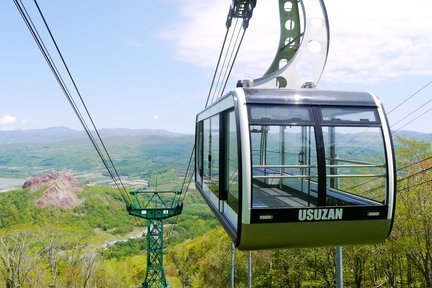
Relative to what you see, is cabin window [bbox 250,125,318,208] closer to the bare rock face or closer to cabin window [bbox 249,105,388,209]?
cabin window [bbox 249,105,388,209]

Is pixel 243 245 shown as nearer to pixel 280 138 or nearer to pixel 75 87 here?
pixel 280 138

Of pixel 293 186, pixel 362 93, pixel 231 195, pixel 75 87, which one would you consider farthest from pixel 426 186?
pixel 75 87

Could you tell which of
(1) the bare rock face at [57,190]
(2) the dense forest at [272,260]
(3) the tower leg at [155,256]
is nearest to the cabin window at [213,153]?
(2) the dense forest at [272,260]

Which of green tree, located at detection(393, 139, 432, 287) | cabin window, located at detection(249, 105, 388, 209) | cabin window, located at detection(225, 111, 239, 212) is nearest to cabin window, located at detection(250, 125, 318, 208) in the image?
cabin window, located at detection(249, 105, 388, 209)

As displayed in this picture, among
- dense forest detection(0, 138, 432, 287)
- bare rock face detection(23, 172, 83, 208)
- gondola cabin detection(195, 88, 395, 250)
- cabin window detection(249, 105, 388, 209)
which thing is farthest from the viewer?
bare rock face detection(23, 172, 83, 208)

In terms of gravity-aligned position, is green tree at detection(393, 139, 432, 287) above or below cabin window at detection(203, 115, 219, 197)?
below

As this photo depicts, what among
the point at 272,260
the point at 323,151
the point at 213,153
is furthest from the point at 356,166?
the point at 272,260

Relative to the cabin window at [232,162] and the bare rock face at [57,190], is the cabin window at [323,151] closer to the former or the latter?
the cabin window at [232,162]

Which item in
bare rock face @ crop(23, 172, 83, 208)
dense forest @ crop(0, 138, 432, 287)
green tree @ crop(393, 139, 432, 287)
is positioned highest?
green tree @ crop(393, 139, 432, 287)
